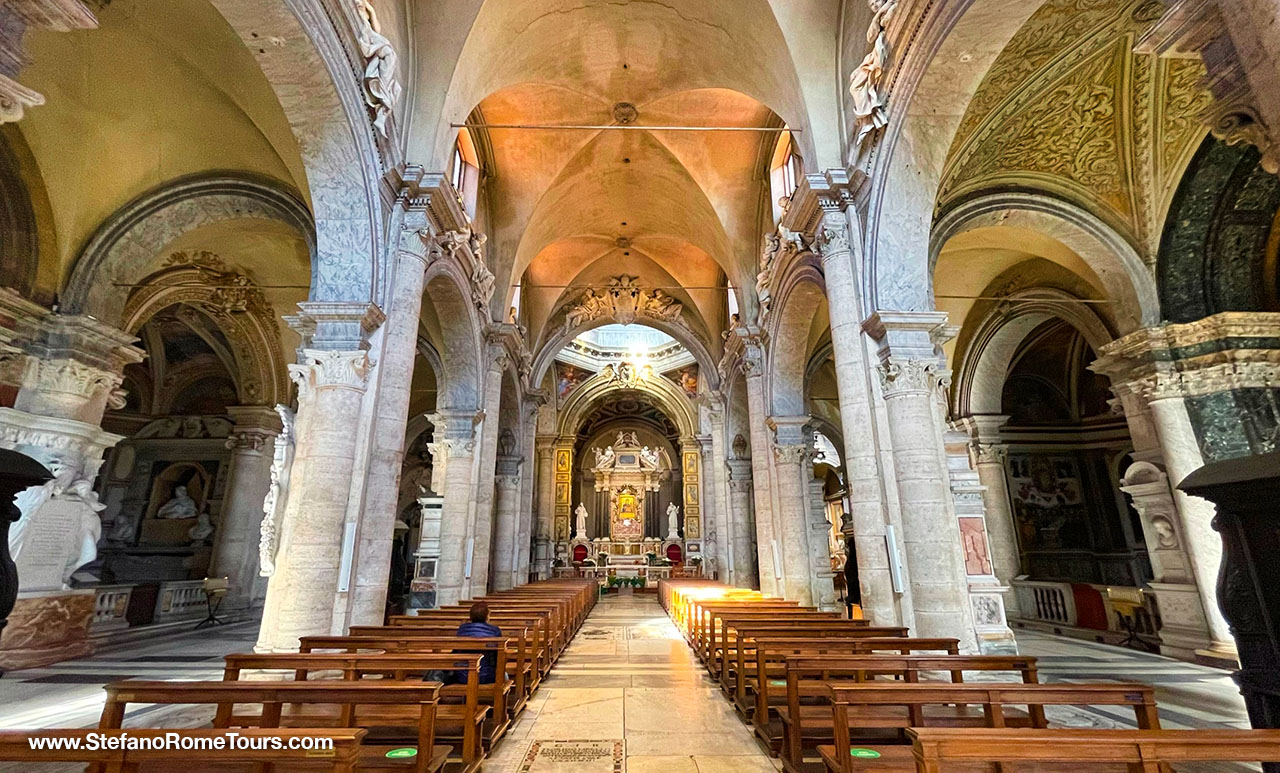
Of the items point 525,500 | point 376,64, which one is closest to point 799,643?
point 376,64

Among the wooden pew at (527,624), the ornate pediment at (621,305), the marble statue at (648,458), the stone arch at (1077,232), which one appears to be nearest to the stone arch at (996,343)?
the stone arch at (1077,232)

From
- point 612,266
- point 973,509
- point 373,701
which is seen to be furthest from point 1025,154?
point 612,266

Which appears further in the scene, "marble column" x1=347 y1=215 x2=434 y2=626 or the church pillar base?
the church pillar base

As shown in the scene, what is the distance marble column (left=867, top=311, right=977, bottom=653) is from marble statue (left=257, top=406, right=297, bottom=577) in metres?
7.00

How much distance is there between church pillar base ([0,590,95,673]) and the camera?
7238mm

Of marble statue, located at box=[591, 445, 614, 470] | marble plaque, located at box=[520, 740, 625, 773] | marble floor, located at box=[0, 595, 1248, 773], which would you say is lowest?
marble floor, located at box=[0, 595, 1248, 773]

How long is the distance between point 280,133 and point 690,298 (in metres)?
13.7

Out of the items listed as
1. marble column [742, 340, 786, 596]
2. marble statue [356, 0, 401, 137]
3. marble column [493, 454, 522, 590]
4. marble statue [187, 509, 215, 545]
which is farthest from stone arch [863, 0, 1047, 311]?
marble statue [187, 509, 215, 545]

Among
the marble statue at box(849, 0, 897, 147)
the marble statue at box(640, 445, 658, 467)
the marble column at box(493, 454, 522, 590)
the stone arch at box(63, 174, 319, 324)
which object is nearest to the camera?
the marble statue at box(849, 0, 897, 147)

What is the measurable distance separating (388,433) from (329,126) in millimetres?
3780

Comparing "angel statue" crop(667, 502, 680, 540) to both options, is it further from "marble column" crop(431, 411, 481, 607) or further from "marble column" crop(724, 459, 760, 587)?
"marble column" crop(431, 411, 481, 607)

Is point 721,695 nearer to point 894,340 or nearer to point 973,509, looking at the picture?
point 973,509

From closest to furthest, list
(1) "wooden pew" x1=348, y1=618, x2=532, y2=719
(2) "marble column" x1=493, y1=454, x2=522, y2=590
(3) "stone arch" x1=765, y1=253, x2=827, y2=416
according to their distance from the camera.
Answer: (1) "wooden pew" x1=348, y1=618, x2=532, y2=719, (3) "stone arch" x1=765, y1=253, x2=827, y2=416, (2) "marble column" x1=493, y1=454, x2=522, y2=590

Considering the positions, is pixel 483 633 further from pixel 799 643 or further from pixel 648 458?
pixel 648 458
